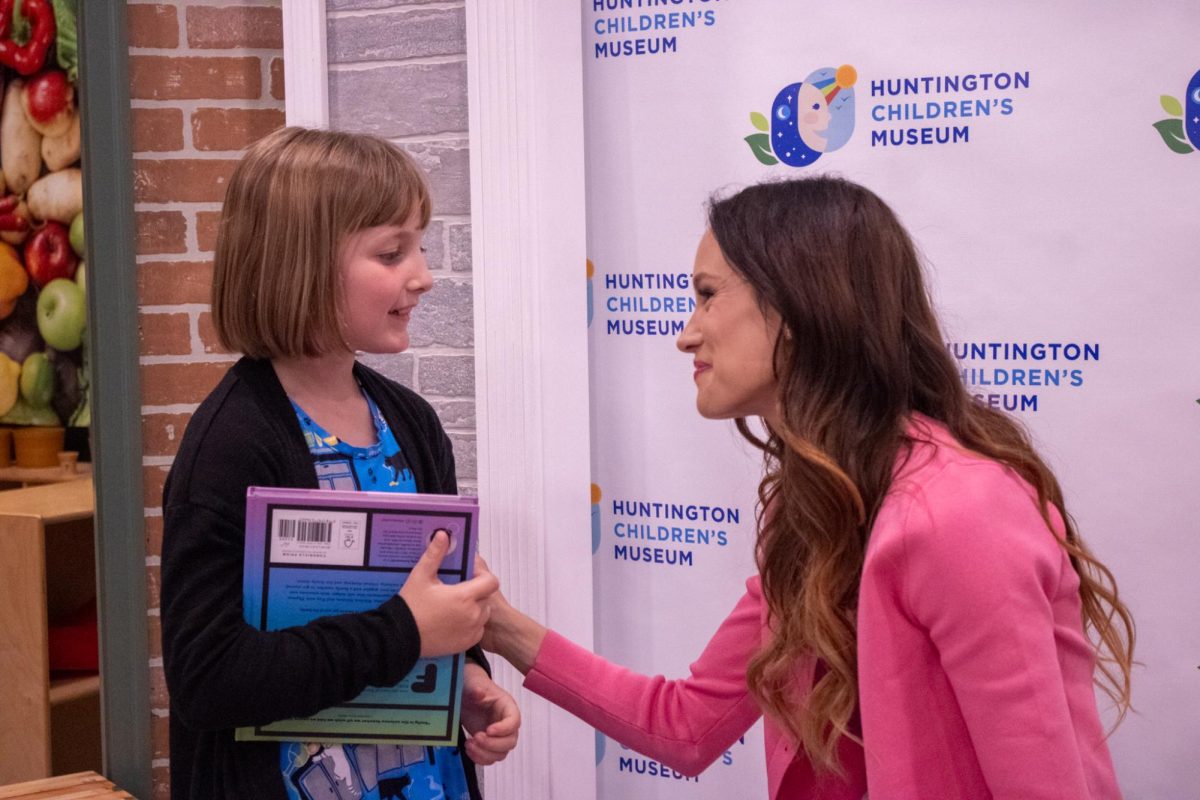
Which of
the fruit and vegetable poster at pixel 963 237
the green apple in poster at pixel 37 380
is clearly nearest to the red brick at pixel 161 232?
the green apple in poster at pixel 37 380

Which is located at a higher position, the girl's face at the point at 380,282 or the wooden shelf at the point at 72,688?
the girl's face at the point at 380,282

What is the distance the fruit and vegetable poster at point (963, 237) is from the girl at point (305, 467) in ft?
2.57

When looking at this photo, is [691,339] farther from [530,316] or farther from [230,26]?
[230,26]

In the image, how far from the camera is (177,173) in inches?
98.4

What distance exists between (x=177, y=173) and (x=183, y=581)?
1.40m

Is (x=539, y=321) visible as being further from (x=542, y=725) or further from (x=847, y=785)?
(x=847, y=785)

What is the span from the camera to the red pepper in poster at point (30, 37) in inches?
112

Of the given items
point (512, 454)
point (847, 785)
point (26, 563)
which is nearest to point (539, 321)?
point (512, 454)

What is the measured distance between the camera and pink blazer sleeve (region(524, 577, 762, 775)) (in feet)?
5.74

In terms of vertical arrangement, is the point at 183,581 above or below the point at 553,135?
below

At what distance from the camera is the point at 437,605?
1.43 meters

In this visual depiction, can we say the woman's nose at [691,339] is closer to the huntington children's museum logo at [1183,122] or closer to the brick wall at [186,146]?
the huntington children's museum logo at [1183,122]

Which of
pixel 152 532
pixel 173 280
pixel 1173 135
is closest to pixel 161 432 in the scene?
pixel 152 532

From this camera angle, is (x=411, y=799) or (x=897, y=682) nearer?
(x=897, y=682)
